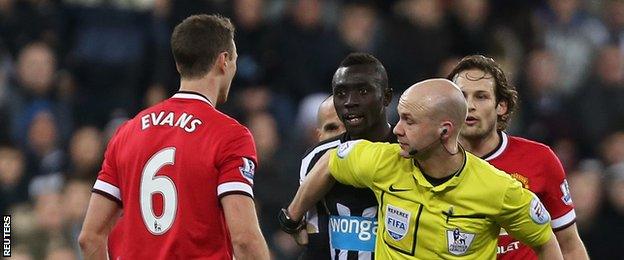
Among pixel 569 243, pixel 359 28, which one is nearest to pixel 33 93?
pixel 359 28

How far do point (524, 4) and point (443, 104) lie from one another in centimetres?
758

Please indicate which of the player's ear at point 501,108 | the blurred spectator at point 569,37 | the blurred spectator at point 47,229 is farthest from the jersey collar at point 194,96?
the blurred spectator at point 569,37

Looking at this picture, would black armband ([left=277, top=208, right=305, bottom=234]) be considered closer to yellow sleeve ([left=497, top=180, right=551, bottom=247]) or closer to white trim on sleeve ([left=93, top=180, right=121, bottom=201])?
white trim on sleeve ([left=93, top=180, right=121, bottom=201])

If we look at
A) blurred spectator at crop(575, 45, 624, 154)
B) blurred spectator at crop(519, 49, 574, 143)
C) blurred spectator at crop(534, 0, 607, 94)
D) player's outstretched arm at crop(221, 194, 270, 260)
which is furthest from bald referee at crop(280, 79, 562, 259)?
blurred spectator at crop(534, 0, 607, 94)

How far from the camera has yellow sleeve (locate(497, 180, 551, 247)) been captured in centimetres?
485

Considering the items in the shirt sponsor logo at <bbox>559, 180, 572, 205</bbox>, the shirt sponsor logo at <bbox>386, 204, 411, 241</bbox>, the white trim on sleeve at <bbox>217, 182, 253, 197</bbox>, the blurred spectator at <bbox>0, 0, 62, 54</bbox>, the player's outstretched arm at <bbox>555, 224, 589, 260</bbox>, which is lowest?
the player's outstretched arm at <bbox>555, 224, 589, 260</bbox>

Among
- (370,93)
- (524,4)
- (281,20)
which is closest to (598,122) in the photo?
(524,4)

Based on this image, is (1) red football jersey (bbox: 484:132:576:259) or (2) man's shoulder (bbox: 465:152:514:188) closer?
(2) man's shoulder (bbox: 465:152:514:188)

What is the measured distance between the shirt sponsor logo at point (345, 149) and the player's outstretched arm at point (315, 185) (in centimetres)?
10

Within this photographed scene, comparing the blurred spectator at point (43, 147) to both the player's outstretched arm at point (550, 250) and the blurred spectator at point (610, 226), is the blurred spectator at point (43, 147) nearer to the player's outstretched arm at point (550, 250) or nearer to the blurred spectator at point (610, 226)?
the blurred spectator at point (610, 226)

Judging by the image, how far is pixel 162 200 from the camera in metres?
4.80

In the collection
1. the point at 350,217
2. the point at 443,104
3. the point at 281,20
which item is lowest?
the point at 350,217

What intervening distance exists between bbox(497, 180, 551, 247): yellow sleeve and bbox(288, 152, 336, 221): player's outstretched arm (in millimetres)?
723

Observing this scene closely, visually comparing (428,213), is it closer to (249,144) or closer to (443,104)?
(443,104)
